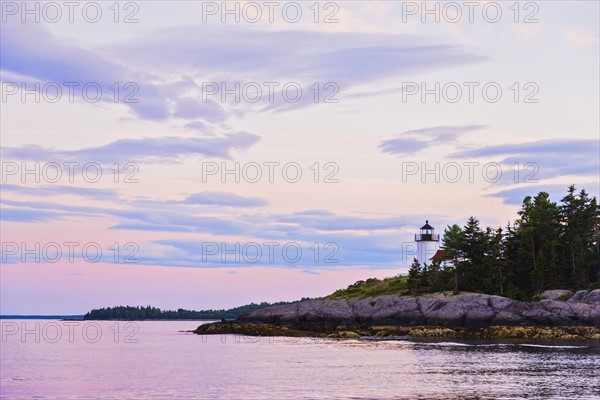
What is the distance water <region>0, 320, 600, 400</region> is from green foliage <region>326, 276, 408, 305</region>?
28.1m

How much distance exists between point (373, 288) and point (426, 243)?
1407cm

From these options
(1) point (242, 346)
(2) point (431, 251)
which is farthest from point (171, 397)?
(2) point (431, 251)

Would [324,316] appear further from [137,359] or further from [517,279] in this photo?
[137,359]

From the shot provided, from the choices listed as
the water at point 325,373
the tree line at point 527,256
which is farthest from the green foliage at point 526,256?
the water at point 325,373

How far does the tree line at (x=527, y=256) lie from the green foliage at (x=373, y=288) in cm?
560

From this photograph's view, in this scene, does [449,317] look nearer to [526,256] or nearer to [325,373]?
[526,256]

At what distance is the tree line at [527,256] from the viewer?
111 metres

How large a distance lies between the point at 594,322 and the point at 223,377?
2210 inches

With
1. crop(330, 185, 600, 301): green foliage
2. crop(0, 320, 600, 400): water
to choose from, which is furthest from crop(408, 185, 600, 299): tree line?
crop(0, 320, 600, 400): water

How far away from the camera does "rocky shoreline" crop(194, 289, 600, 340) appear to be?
3829 inches

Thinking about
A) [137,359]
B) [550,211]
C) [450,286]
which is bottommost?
[137,359]

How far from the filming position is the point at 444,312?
4033 inches

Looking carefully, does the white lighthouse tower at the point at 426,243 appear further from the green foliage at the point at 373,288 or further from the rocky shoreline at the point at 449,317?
the rocky shoreline at the point at 449,317

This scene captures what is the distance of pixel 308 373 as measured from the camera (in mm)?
61031
